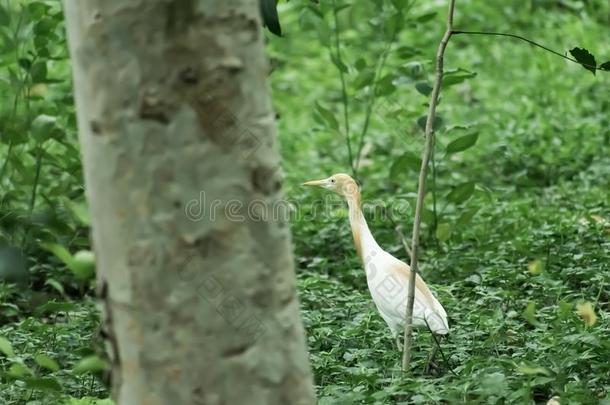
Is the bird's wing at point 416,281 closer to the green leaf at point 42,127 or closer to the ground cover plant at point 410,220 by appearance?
the ground cover plant at point 410,220

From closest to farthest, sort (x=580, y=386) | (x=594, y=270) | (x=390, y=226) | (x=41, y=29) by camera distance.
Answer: (x=580, y=386) → (x=594, y=270) → (x=41, y=29) → (x=390, y=226)

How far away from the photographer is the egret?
3742 mm

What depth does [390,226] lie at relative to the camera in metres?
5.60

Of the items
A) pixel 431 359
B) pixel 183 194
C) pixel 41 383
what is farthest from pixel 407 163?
pixel 183 194

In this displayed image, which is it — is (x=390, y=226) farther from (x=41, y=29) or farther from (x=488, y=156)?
(x=41, y=29)

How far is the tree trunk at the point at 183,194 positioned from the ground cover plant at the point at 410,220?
28 cm

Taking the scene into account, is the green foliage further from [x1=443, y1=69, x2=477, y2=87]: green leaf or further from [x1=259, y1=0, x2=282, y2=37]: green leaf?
[x1=259, y1=0, x2=282, y2=37]: green leaf

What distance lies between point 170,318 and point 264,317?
20 centimetres

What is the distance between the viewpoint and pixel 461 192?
511cm

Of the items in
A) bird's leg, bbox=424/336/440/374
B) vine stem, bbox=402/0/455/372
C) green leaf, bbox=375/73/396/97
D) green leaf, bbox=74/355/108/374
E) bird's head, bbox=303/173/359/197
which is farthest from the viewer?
green leaf, bbox=375/73/396/97

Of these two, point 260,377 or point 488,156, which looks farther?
point 488,156

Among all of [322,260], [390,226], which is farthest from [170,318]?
[390,226]

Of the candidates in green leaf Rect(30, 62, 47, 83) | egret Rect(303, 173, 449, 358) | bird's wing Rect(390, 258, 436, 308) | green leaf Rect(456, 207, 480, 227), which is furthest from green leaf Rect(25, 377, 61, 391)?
green leaf Rect(456, 207, 480, 227)

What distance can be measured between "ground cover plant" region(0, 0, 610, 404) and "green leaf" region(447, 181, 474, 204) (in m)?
0.01
